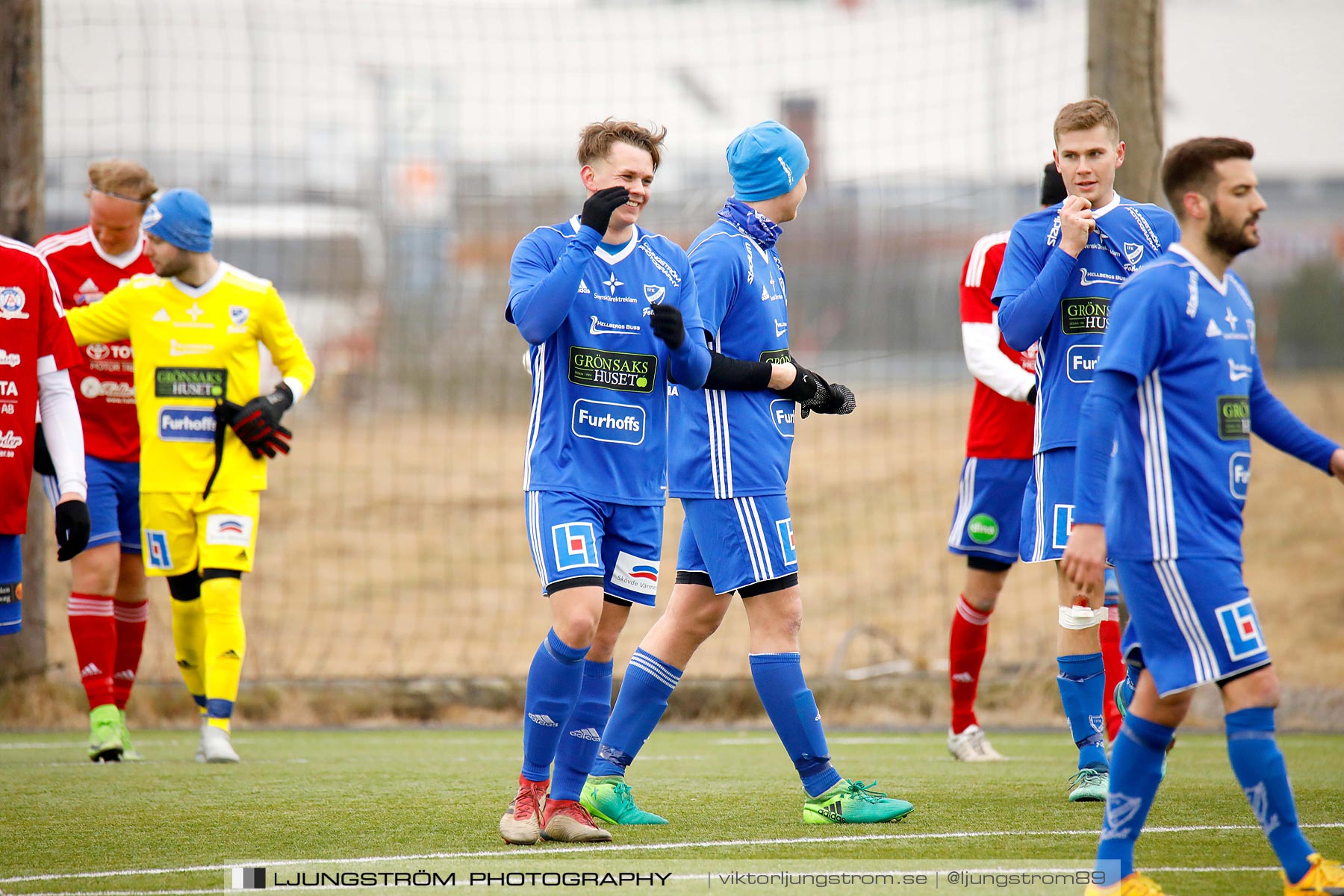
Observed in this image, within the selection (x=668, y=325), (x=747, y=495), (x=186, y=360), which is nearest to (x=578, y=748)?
(x=747, y=495)

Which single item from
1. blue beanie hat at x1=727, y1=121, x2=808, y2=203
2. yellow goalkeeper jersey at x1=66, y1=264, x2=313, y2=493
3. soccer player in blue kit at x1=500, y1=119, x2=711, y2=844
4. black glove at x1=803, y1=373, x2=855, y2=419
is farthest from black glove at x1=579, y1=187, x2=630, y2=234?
yellow goalkeeper jersey at x1=66, y1=264, x2=313, y2=493

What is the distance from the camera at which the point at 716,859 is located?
3.86 metres

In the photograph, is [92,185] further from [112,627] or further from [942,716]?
[942,716]

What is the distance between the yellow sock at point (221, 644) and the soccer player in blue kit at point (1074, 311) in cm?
325

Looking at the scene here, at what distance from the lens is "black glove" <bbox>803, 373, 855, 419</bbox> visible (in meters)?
4.64

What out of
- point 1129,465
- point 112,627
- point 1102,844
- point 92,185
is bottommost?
point 112,627

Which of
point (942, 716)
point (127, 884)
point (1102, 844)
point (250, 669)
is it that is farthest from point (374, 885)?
point (250, 669)

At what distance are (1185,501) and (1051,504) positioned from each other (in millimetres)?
1672

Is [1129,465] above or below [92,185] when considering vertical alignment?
below

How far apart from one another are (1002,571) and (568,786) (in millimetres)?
2468

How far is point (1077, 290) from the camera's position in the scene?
5031mm

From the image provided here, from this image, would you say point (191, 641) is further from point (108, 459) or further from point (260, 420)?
point (260, 420)

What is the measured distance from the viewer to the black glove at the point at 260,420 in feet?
20.0

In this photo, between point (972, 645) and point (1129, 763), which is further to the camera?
point (972, 645)
